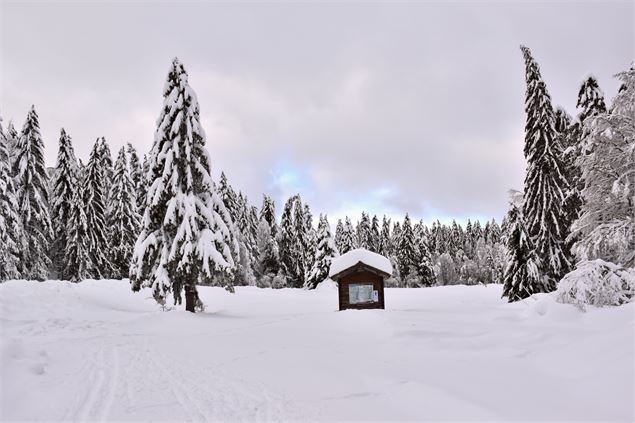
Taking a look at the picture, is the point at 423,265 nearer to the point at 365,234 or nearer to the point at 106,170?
the point at 365,234

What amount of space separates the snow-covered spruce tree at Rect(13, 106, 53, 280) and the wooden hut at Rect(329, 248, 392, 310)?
24.7 meters

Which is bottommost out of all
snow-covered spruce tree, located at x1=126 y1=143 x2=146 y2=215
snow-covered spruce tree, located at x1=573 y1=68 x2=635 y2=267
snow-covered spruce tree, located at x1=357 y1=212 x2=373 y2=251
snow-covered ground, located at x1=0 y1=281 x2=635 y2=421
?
snow-covered ground, located at x1=0 y1=281 x2=635 y2=421

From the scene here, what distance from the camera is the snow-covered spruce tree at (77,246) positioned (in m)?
35.3

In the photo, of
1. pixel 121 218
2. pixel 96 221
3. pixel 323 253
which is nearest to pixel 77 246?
pixel 96 221

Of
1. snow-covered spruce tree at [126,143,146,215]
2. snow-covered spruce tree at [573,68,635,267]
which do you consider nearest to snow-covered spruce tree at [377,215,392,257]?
snow-covered spruce tree at [126,143,146,215]

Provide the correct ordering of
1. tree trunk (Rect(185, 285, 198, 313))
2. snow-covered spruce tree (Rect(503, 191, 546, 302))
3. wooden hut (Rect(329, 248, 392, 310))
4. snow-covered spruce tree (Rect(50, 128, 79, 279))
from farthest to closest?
1. snow-covered spruce tree (Rect(50, 128, 79, 279))
2. snow-covered spruce tree (Rect(503, 191, 546, 302))
3. wooden hut (Rect(329, 248, 392, 310))
4. tree trunk (Rect(185, 285, 198, 313))

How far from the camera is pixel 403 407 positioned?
644 centimetres

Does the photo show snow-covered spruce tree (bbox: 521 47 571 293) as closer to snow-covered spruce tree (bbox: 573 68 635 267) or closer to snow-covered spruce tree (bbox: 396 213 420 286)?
snow-covered spruce tree (bbox: 573 68 635 267)

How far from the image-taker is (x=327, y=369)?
29.2 feet

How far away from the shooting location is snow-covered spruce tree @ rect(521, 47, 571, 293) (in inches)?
871

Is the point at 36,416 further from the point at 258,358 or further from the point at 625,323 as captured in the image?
the point at 625,323

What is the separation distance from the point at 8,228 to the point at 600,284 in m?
32.8

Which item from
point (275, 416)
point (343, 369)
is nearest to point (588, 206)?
point (343, 369)

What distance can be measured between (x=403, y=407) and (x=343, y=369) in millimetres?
2608
